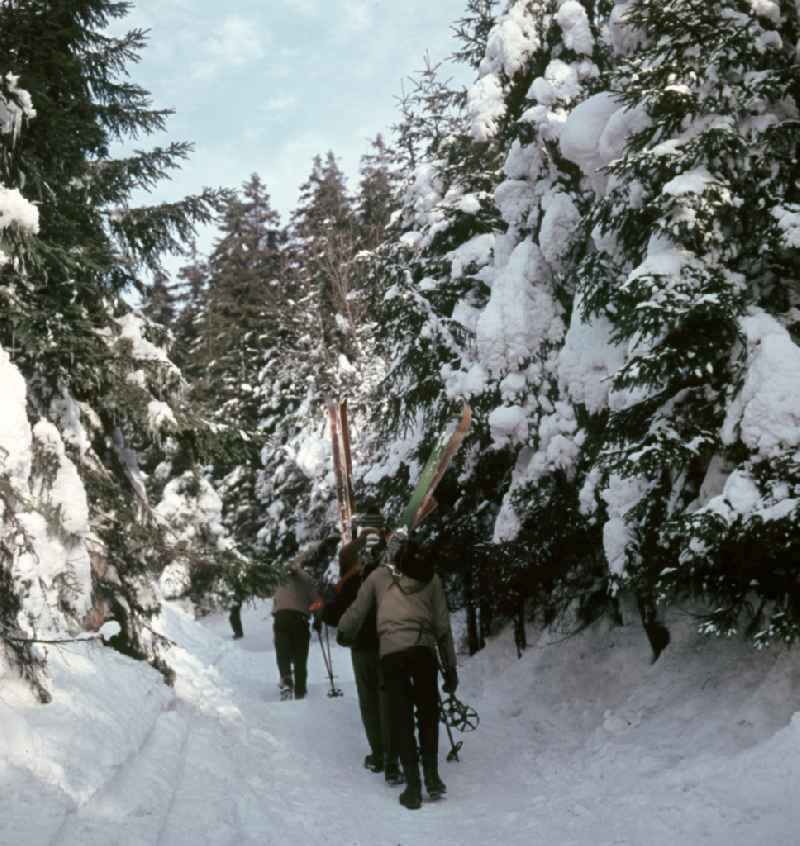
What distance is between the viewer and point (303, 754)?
791 cm

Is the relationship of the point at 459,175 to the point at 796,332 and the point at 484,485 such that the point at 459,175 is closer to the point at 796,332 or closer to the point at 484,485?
the point at 484,485

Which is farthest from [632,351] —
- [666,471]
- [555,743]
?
[555,743]

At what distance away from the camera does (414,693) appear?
22.0ft

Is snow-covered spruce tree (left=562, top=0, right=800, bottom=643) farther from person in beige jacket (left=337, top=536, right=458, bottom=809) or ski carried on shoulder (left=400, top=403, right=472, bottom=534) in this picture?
ski carried on shoulder (left=400, top=403, right=472, bottom=534)

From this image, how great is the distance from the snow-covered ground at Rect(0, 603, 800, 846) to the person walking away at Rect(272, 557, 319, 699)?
68.4 inches

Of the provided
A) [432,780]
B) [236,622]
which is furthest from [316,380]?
[432,780]

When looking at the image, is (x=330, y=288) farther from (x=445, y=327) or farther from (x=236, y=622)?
(x=445, y=327)

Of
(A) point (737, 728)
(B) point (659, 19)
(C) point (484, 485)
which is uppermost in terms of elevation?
(B) point (659, 19)

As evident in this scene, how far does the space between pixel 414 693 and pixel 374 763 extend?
144 centimetres

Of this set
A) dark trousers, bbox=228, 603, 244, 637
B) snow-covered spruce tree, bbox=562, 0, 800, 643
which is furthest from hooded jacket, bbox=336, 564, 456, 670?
dark trousers, bbox=228, 603, 244, 637

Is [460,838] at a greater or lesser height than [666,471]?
lesser

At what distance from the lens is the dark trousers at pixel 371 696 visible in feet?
25.2

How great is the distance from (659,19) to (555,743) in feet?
22.1

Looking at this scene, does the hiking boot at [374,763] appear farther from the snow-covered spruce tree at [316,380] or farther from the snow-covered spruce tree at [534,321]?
the snow-covered spruce tree at [316,380]
